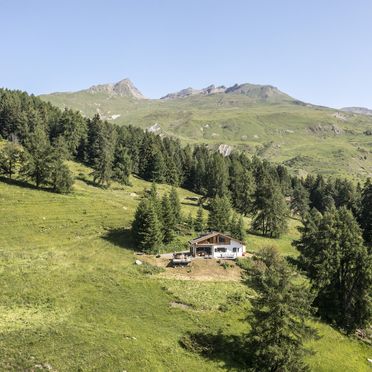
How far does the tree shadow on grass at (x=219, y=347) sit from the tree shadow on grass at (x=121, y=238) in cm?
2997

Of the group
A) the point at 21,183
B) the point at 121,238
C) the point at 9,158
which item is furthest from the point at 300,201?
the point at 9,158

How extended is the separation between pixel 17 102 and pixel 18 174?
169 ft

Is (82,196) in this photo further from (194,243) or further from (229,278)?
(229,278)

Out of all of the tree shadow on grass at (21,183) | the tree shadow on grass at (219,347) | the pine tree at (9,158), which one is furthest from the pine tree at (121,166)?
the tree shadow on grass at (219,347)

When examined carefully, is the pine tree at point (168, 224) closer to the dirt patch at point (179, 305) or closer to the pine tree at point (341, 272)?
the dirt patch at point (179, 305)

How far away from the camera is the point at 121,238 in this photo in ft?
242

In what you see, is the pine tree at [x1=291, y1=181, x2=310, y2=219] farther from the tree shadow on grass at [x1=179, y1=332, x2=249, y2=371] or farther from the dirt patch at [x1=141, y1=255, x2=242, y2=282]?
the tree shadow on grass at [x1=179, y1=332, x2=249, y2=371]

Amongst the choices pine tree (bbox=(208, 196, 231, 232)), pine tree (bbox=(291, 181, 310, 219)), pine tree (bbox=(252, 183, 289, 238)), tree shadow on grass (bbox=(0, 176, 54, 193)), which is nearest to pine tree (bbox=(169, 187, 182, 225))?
pine tree (bbox=(208, 196, 231, 232))

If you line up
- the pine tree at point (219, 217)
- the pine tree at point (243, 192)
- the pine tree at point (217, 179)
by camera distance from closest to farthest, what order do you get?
1. the pine tree at point (219, 217)
2. the pine tree at point (243, 192)
3. the pine tree at point (217, 179)

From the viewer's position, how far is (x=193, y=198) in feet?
420

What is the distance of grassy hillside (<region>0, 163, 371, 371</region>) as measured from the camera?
3525 centimetres

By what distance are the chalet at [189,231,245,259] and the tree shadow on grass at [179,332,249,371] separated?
1115 inches

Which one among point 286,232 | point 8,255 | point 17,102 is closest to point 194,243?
point 8,255

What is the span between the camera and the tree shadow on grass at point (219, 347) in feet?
132
